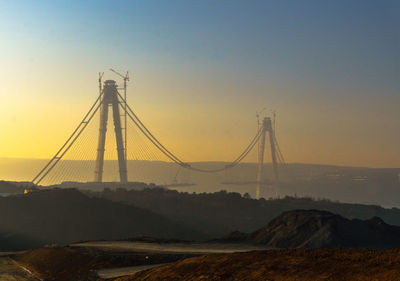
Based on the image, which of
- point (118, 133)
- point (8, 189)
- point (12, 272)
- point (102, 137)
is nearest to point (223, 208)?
point (118, 133)

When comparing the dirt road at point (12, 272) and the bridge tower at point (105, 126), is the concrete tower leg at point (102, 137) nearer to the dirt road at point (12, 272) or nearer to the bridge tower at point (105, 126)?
the bridge tower at point (105, 126)

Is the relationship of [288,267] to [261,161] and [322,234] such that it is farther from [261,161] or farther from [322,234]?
[261,161]

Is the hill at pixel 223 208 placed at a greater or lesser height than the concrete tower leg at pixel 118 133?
lesser

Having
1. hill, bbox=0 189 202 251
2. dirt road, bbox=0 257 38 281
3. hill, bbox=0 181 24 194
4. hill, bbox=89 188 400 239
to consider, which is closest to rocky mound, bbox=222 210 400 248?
dirt road, bbox=0 257 38 281

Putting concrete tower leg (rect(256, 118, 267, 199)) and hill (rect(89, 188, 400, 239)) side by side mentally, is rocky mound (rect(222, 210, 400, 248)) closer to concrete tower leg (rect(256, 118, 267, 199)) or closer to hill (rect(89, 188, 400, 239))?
hill (rect(89, 188, 400, 239))

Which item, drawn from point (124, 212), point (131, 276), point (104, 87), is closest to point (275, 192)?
point (104, 87)

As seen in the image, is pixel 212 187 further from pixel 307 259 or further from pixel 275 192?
pixel 307 259

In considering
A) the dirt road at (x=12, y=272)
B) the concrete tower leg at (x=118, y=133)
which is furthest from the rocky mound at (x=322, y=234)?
the concrete tower leg at (x=118, y=133)

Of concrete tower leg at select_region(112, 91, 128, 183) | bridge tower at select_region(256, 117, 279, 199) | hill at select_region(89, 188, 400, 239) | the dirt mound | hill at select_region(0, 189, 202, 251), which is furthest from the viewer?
bridge tower at select_region(256, 117, 279, 199)
